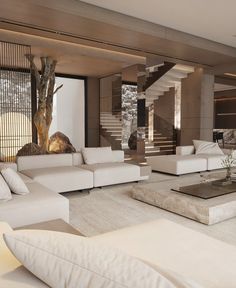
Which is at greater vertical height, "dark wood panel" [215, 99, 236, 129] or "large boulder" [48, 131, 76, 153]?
"dark wood panel" [215, 99, 236, 129]

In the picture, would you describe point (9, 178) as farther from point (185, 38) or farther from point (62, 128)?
point (62, 128)

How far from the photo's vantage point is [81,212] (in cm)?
351

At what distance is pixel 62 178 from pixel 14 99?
9.78ft

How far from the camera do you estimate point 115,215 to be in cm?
338

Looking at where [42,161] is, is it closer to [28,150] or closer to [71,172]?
[71,172]

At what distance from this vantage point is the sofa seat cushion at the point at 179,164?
5.69 m

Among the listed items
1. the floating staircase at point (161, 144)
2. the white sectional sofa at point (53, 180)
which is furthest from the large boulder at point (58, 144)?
the white sectional sofa at point (53, 180)

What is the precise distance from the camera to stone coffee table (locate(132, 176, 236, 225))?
3070 millimetres

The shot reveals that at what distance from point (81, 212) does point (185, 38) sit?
4506 millimetres

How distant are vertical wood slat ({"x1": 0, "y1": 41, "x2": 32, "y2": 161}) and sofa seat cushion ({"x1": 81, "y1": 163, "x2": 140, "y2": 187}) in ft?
8.21

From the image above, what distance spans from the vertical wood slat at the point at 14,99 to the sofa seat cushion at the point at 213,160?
4.23 metres

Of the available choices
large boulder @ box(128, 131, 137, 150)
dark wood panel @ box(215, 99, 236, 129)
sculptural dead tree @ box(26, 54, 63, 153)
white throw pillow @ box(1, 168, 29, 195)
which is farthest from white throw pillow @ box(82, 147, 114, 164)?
dark wood panel @ box(215, 99, 236, 129)

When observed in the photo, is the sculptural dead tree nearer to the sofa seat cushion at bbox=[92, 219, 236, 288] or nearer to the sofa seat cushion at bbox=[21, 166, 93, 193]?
the sofa seat cushion at bbox=[21, 166, 93, 193]

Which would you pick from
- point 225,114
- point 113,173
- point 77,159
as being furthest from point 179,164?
point 225,114
